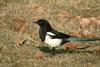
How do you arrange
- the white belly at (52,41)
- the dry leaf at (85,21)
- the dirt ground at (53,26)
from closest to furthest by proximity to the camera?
the dirt ground at (53,26) → the white belly at (52,41) → the dry leaf at (85,21)

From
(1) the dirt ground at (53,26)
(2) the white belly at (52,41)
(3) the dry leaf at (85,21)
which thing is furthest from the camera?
(3) the dry leaf at (85,21)

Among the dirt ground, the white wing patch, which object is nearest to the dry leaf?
the dirt ground

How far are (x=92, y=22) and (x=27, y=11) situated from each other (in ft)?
5.74

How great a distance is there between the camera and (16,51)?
31.0 feet

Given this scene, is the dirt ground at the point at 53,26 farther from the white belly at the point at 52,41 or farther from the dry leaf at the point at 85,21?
the white belly at the point at 52,41

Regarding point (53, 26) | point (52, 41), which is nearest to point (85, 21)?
point (53, 26)

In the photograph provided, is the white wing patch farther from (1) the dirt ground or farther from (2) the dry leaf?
(2) the dry leaf

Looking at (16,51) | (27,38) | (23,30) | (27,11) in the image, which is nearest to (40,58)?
(16,51)

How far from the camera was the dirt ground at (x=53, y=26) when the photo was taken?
28.9 ft

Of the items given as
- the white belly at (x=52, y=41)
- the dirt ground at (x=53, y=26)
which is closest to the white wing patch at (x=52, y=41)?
the white belly at (x=52, y=41)

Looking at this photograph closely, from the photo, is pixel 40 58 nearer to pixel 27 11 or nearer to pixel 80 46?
pixel 80 46

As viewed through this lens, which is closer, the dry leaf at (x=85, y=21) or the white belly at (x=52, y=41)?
the white belly at (x=52, y=41)


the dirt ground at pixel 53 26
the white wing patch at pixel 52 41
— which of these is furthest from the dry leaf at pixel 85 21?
the white wing patch at pixel 52 41

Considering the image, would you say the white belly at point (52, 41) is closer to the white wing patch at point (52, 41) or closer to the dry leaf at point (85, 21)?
the white wing patch at point (52, 41)
